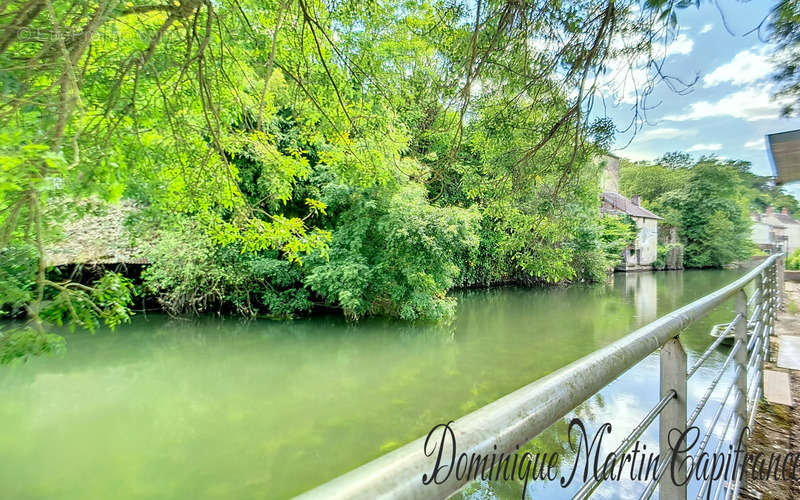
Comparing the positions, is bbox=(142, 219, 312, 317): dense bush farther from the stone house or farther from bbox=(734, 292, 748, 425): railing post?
the stone house

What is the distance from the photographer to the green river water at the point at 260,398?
11.4 ft

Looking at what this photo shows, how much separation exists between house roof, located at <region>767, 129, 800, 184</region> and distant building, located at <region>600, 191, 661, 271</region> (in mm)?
23626

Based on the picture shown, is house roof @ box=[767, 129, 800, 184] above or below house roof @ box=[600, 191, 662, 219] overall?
below

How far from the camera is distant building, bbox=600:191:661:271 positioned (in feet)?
77.4

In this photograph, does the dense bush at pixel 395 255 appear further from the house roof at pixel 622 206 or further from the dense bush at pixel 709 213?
the dense bush at pixel 709 213

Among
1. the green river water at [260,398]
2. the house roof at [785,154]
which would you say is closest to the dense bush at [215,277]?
the green river water at [260,398]

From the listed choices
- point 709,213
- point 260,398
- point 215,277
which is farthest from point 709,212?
point 260,398

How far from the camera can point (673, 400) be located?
33.9 inches

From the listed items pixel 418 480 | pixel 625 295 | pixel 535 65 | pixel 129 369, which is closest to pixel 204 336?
pixel 129 369

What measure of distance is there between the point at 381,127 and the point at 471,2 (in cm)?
159

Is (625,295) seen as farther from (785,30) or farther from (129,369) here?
(129,369)

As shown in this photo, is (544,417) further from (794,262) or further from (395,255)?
(794,262)

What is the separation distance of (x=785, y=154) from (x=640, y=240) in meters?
26.6

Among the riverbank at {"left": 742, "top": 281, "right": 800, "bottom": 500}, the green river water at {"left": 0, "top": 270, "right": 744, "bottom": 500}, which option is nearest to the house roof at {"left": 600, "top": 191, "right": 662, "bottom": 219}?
the green river water at {"left": 0, "top": 270, "right": 744, "bottom": 500}
